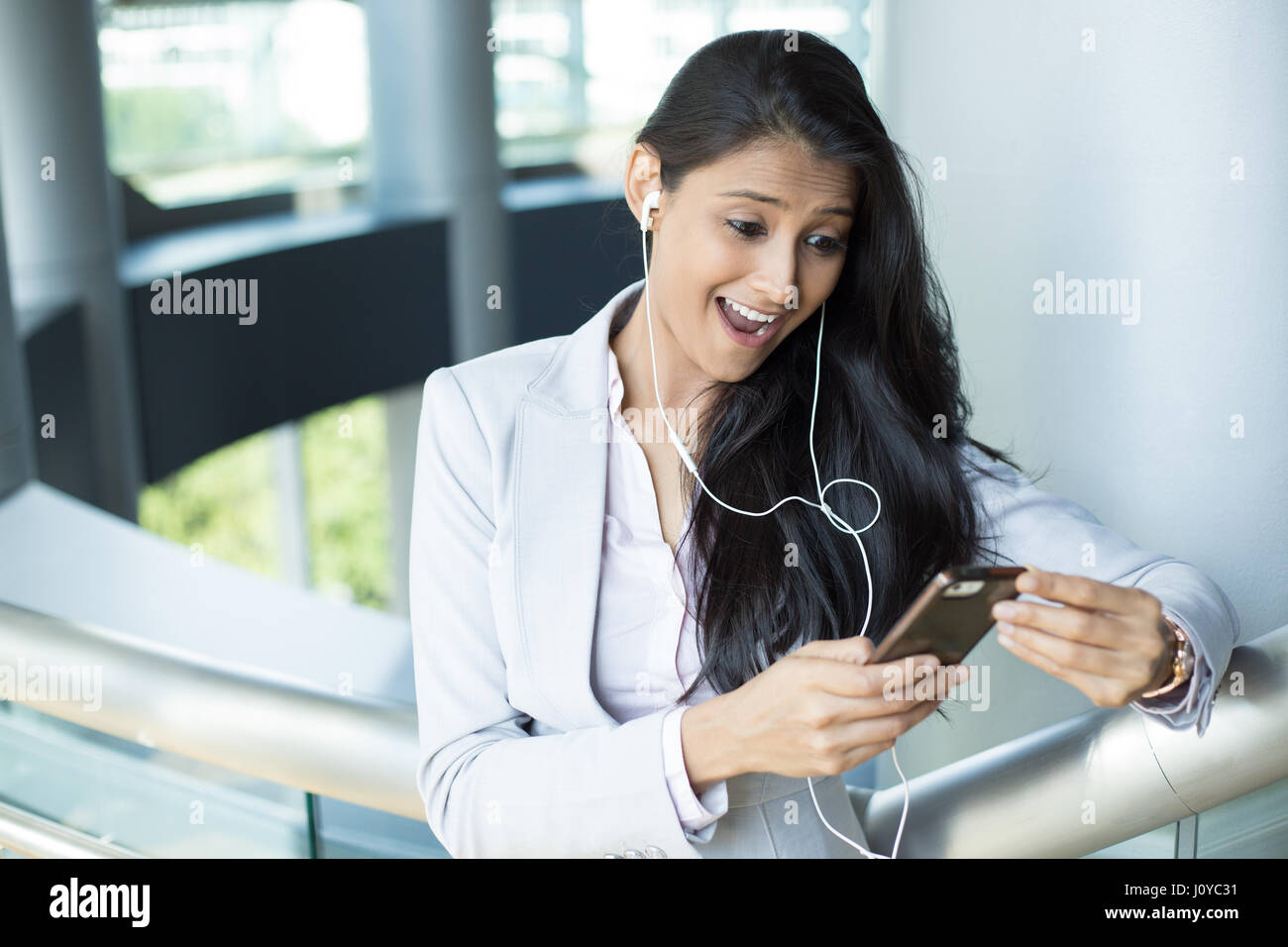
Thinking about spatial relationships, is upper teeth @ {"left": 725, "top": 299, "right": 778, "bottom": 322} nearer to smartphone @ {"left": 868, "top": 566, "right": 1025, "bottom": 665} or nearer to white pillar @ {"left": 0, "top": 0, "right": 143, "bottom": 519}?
smartphone @ {"left": 868, "top": 566, "right": 1025, "bottom": 665}

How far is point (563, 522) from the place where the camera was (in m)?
1.59

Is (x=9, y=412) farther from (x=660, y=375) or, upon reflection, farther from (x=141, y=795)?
(x=660, y=375)

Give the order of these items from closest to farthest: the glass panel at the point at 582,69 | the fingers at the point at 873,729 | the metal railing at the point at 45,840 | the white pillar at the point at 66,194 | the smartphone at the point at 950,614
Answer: the smartphone at the point at 950,614 → the fingers at the point at 873,729 → the metal railing at the point at 45,840 → the white pillar at the point at 66,194 → the glass panel at the point at 582,69

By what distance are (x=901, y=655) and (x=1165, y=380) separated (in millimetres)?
797

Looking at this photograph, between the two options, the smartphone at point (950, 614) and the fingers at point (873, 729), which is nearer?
the smartphone at point (950, 614)

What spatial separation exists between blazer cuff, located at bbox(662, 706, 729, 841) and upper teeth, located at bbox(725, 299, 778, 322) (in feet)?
1.77

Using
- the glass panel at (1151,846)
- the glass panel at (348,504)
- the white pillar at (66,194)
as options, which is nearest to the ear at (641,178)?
the glass panel at (1151,846)

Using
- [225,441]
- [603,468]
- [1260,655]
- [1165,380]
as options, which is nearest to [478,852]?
[603,468]

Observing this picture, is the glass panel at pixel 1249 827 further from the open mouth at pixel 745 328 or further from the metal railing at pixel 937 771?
the open mouth at pixel 745 328

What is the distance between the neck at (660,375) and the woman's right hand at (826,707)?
55cm

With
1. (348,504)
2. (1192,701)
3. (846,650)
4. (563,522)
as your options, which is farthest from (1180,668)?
(348,504)

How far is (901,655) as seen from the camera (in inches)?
49.6

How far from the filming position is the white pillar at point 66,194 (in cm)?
498

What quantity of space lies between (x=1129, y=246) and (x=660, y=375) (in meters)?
0.70
